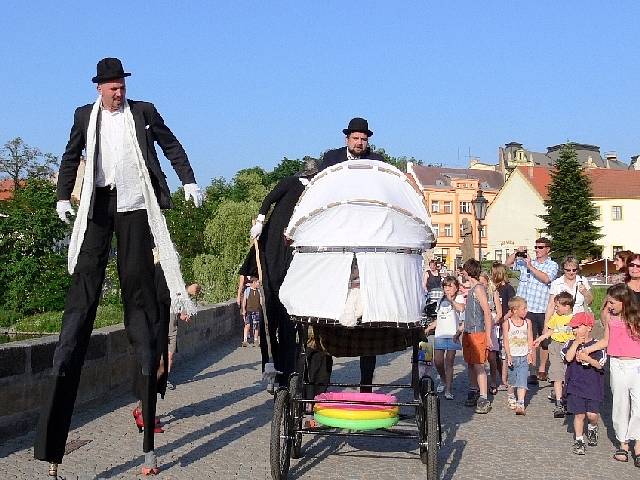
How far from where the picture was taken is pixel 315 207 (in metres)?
6.70

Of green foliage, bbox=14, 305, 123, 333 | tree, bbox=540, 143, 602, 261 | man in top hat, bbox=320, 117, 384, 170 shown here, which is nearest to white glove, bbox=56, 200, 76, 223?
man in top hat, bbox=320, 117, 384, 170

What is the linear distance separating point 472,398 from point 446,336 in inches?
41.7

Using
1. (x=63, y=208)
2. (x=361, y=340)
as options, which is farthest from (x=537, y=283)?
(x=63, y=208)

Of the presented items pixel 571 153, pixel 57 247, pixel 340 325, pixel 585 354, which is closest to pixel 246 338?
pixel 585 354

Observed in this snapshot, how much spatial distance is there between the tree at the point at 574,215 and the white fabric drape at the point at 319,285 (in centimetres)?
6838

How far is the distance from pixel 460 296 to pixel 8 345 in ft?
20.5

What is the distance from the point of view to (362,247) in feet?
20.6

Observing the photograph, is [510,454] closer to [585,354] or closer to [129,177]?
[585,354]

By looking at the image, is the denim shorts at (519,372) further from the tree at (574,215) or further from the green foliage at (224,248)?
the tree at (574,215)

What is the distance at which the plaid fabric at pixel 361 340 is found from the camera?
7.03 metres

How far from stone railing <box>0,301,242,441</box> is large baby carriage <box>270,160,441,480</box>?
1812 millimetres

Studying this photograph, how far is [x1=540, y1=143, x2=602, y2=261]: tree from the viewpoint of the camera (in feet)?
239

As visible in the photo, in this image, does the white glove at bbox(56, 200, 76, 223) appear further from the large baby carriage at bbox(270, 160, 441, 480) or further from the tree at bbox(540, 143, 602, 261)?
the tree at bbox(540, 143, 602, 261)

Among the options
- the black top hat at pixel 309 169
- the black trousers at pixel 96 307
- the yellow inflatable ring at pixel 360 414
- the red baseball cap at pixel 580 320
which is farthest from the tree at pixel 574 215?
the black trousers at pixel 96 307
